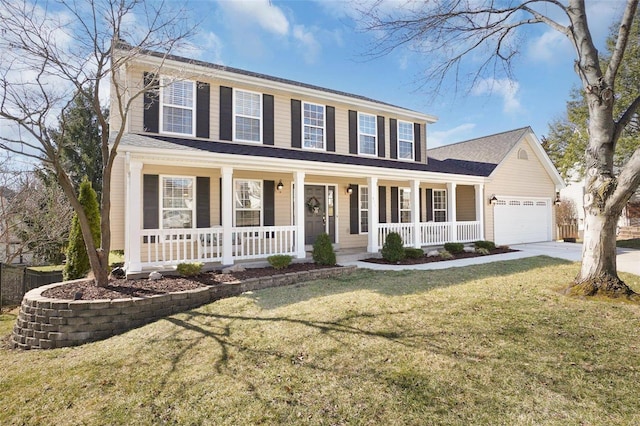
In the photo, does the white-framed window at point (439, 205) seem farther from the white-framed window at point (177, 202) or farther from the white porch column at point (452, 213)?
the white-framed window at point (177, 202)

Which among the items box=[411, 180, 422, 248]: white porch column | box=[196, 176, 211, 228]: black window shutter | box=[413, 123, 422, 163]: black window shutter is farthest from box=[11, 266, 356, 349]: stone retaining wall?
box=[413, 123, 422, 163]: black window shutter

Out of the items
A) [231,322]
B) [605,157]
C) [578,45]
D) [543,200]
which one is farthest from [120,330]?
[543,200]

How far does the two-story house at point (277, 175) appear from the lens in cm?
802

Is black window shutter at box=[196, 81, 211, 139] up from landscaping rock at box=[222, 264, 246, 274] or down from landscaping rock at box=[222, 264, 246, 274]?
up

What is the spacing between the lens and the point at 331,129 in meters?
11.6

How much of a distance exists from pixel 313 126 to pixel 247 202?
11.9 feet

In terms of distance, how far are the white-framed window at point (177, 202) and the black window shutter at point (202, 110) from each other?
4.72ft

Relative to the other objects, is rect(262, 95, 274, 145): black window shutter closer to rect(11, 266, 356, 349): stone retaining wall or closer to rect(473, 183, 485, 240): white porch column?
rect(11, 266, 356, 349): stone retaining wall

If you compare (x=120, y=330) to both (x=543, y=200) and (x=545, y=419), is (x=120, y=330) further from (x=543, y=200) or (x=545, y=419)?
(x=543, y=200)

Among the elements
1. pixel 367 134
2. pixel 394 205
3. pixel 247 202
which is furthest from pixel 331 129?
pixel 247 202

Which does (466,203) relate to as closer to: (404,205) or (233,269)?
(404,205)

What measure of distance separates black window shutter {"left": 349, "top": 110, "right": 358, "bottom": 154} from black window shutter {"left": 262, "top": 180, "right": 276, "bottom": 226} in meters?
3.50

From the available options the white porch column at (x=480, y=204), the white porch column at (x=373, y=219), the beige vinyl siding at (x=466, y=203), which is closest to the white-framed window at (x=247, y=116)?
the white porch column at (x=373, y=219)

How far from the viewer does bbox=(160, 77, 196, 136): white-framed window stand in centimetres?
912
